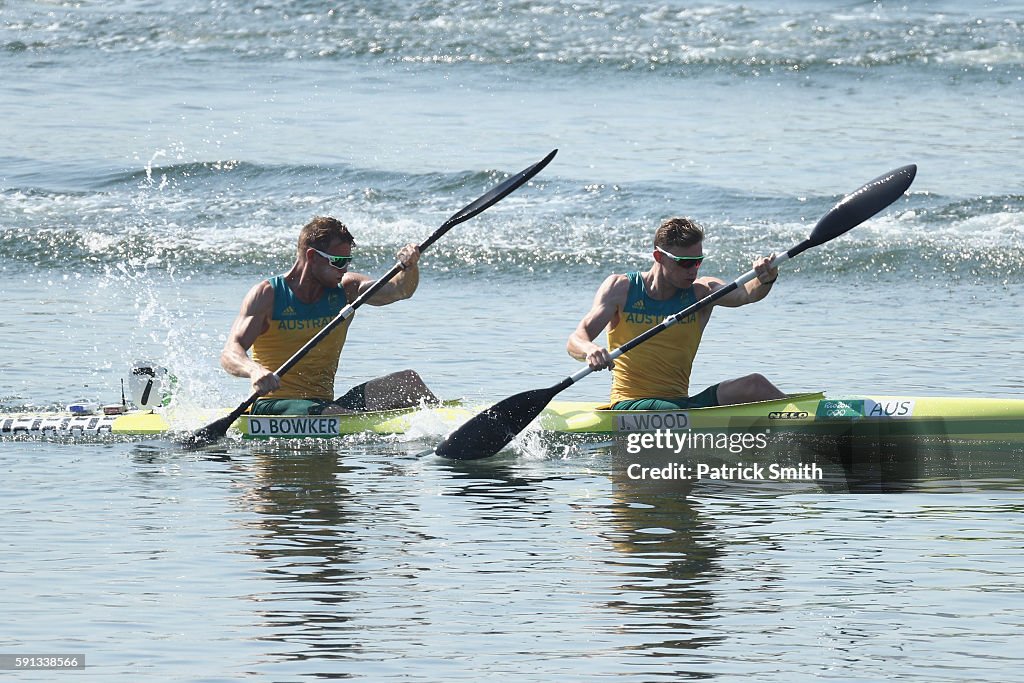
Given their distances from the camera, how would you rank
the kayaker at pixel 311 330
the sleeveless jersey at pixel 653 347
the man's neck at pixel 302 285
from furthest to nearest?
the man's neck at pixel 302 285 → the kayaker at pixel 311 330 → the sleeveless jersey at pixel 653 347

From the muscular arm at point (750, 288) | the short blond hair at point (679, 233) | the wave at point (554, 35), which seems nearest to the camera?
the short blond hair at point (679, 233)

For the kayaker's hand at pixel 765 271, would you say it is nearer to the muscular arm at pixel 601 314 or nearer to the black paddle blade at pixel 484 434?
the muscular arm at pixel 601 314

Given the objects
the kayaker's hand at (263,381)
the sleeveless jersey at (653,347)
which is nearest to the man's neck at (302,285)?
the kayaker's hand at (263,381)

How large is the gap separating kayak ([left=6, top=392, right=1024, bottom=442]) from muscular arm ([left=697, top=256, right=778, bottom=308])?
0.69 metres

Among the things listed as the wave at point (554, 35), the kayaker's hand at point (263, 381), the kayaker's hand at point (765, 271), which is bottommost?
the kayaker's hand at point (263, 381)

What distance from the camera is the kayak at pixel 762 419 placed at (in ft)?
31.9

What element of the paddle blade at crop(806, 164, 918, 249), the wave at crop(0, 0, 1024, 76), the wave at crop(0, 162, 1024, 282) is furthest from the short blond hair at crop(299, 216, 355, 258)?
the wave at crop(0, 0, 1024, 76)

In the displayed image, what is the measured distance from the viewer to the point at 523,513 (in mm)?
8555

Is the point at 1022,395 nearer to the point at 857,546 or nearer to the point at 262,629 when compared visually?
the point at 857,546

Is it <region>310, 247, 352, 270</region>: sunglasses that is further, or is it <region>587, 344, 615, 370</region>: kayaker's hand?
<region>310, 247, 352, 270</region>: sunglasses

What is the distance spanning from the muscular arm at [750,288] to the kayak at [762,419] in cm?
69

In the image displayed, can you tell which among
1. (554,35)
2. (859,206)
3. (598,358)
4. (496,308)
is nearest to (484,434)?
(598,358)

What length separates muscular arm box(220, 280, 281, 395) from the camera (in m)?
10.2

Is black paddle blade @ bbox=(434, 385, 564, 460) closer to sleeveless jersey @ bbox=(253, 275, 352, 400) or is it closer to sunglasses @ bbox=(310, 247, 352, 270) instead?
sleeveless jersey @ bbox=(253, 275, 352, 400)
